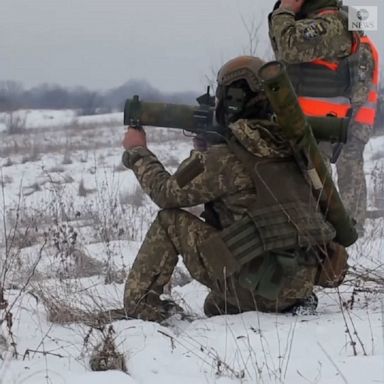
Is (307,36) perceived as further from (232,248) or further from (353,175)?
(232,248)

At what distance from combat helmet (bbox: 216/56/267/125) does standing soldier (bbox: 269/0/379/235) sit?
0.98 m

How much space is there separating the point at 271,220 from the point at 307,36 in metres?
1.45

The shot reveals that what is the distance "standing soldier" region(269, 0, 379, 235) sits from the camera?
13.5 feet

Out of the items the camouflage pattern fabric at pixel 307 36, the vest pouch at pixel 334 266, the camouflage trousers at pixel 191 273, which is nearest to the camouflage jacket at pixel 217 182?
the camouflage trousers at pixel 191 273

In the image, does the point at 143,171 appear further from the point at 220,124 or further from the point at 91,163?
the point at 91,163

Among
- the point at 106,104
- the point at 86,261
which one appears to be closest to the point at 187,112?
the point at 86,261

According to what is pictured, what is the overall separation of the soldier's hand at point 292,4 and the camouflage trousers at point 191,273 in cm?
161

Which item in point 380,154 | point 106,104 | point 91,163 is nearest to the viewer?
point 380,154

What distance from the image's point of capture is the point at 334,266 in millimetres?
3264

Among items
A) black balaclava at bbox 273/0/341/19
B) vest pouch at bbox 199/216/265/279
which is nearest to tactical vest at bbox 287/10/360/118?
black balaclava at bbox 273/0/341/19

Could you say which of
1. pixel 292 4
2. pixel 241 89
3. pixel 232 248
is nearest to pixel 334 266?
pixel 232 248

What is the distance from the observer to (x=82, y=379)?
234 centimetres

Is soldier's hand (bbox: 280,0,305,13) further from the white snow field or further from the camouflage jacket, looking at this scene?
the white snow field

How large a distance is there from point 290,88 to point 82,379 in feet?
4.35
